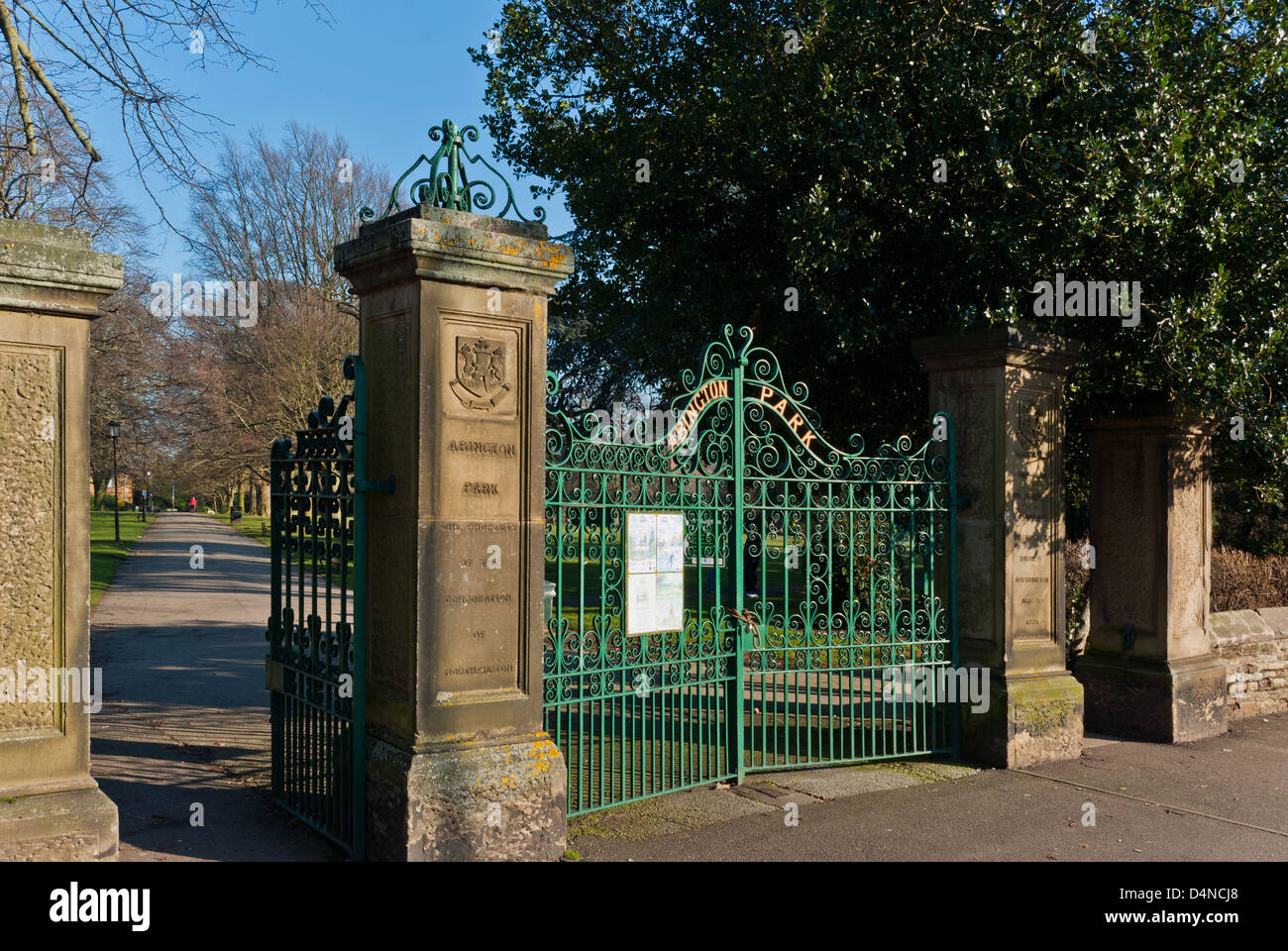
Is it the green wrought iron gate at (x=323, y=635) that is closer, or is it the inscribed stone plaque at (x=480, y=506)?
the inscribed stone plaque at (x=480, y=506)

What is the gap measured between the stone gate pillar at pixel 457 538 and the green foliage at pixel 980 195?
4213mm

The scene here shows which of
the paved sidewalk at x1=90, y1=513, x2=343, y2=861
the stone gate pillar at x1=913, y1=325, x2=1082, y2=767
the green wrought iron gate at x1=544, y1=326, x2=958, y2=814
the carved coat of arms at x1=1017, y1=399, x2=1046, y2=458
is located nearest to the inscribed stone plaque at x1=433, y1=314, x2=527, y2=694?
the green wrought iron gate at x1=544, y1=326, x2=958, y2=814

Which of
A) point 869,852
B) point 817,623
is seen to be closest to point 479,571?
point 869,852

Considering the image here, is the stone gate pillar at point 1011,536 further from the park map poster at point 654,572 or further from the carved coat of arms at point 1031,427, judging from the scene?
the park map poster at point 654,572

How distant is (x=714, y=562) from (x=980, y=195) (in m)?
4.13

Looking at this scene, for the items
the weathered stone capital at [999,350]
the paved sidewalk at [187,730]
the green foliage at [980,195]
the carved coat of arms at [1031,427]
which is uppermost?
the green foliage at [980,195]

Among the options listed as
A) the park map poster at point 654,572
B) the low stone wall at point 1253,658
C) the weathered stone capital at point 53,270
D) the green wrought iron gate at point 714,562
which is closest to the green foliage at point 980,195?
the low stone wall at point 1253,658

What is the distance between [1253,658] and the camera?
9734 mm

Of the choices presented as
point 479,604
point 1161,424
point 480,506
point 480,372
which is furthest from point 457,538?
point 1161,424

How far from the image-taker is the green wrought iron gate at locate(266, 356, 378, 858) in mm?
5207

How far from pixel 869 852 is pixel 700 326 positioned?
23.0 ft

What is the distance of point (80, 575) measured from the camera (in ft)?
14.7

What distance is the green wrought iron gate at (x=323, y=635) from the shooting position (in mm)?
5207

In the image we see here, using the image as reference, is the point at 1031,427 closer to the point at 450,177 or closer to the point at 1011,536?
the point at 1011,536
